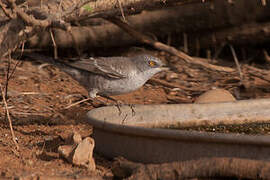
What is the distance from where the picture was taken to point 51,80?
6891 mm

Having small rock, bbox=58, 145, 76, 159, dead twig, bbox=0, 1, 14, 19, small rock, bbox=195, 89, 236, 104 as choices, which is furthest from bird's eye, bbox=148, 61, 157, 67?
small rock, bbox=58, 145, 76, 159

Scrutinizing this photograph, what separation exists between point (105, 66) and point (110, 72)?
18cm

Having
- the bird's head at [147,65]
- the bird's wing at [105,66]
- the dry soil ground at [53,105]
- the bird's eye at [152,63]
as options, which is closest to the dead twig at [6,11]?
the dry soil ground at [53,105]

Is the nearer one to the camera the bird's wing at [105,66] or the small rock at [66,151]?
the small rock at [66,151]

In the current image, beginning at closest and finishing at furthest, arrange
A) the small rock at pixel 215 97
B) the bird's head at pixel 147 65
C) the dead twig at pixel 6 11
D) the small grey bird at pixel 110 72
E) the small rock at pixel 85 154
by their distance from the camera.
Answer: the small rock at pixel 85 154
the dead twig at pixel 6 11
the small grey bird at pixel 110 72
the bird's head at pixel 147 65
the small rock at pixel 215 97

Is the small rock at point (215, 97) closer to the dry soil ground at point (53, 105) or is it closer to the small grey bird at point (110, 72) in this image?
the small grey bird at point (110, 72)

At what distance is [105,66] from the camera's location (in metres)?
5.12

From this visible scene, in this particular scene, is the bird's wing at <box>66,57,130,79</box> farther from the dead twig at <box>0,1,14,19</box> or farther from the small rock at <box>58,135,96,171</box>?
the small rock at <box>58,135,96,171</box>

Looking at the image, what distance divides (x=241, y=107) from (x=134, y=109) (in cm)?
96

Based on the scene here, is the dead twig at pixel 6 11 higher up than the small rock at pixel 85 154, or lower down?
higher up

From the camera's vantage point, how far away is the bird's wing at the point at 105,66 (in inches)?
196

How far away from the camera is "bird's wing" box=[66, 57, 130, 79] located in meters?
4.98

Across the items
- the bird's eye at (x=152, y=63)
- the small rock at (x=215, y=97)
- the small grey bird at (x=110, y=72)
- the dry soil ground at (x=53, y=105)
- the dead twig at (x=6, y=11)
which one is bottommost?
the dry soil ground at (x=53, y=105)

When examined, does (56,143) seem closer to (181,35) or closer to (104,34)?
(104,34)
